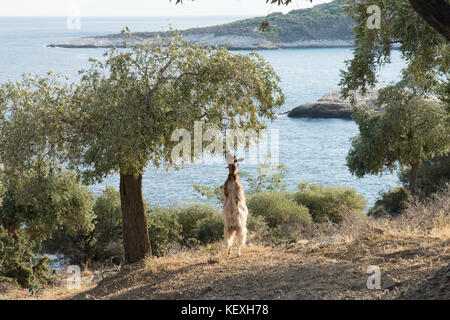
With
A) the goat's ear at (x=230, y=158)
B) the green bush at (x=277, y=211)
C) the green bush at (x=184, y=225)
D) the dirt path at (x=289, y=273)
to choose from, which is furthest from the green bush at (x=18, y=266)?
the green bush at (x=277, y=211)

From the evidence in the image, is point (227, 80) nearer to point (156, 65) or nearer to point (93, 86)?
point (156, 65)

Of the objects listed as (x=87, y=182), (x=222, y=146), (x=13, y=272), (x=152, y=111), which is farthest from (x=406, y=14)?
(x=13, y=272)

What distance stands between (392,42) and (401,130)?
18187mm

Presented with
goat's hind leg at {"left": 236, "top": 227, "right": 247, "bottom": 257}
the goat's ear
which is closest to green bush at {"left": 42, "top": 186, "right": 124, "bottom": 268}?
goat's hind leg at {"left": 236, "top": 227, "right": 247, "bottom": 257}

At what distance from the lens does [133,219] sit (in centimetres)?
1294

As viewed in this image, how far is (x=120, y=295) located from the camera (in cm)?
1002

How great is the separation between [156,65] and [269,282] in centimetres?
522

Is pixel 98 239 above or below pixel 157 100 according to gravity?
below

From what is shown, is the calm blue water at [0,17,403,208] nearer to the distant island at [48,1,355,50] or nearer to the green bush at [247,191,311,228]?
the distant island at [48,1,355,50]

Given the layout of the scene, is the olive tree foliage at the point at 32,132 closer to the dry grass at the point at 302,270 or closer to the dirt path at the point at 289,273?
the dry grass at the point at 302,270

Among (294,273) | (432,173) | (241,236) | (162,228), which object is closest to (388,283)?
(294,273)

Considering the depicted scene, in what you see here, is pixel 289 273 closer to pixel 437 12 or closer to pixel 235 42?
pixel 437 12

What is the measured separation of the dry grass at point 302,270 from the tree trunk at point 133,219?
603 millimetres

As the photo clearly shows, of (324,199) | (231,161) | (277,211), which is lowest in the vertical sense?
(324,199)
